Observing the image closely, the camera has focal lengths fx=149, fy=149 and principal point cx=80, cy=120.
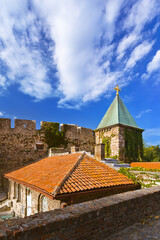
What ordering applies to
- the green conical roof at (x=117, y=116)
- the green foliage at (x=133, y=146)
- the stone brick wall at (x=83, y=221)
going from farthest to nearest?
the green conical roof at (x=117, y=116)
the green foliage at (x=133, y=146)
the stone brick wall at (x=83, y=221)

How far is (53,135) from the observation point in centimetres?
1736

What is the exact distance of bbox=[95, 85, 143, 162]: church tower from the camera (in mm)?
16766

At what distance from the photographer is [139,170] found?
9.28m

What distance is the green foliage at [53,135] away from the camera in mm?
17125

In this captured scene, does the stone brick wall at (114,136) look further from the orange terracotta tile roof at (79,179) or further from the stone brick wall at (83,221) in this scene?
the stone brick wall at (83,221)

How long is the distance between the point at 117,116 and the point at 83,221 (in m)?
15.6

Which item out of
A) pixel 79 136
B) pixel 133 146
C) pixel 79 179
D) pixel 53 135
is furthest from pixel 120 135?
pixel 79 179

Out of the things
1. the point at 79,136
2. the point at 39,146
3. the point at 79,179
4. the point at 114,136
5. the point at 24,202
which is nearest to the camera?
the point at 79,179

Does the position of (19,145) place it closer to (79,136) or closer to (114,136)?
(79,136)

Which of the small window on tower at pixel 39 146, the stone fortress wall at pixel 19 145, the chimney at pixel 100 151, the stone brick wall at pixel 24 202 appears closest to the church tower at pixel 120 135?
the stone fortress wall at pixel 19 145

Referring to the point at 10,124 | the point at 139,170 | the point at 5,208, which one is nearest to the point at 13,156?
the point at 10,124

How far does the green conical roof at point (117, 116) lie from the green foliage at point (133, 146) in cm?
101

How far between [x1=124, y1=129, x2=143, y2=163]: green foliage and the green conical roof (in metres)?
1.01

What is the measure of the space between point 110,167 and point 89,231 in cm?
800
